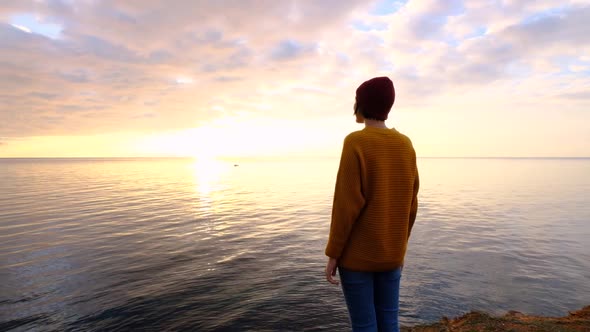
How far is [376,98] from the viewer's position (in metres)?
2.91

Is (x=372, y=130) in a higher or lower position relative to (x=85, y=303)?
higher

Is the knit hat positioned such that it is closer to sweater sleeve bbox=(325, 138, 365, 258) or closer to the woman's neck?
the woman's neck

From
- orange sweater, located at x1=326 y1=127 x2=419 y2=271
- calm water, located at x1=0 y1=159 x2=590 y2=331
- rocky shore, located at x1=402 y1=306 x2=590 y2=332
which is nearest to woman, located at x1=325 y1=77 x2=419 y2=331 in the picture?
orange sweater, located at x1=326 y1=127 x2=419 y2=271

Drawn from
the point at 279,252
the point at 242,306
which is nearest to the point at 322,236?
the point at 279,252

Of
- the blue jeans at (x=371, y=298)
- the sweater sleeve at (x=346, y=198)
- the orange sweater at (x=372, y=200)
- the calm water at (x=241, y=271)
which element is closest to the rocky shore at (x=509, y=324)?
the calm water at (x=241, y=271)

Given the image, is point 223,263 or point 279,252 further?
point 279,252

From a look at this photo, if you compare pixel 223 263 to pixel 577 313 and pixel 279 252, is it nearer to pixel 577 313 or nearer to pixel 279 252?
→ pixel 279 252

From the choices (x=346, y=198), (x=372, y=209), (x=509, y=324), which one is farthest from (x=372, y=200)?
(x=509, y=324)

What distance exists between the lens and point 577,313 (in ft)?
27.6

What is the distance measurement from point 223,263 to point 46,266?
716cm

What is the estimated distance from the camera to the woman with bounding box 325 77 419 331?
2760mm

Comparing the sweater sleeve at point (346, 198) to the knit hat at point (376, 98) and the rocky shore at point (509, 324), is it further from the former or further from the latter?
the rocky shore at point (509, 324)

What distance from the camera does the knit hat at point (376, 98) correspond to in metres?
2.92

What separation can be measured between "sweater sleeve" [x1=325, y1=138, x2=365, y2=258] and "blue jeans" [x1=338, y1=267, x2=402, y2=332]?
1.18ft
